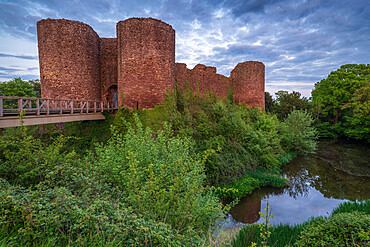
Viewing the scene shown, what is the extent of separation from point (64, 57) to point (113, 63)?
2.76 meters

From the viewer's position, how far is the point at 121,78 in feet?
29.8

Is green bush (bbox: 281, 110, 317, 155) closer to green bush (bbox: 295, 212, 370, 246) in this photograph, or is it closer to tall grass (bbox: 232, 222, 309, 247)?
tall grass (bbox: 232, 222, 309, 247)

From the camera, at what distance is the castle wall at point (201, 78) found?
13.2 meters

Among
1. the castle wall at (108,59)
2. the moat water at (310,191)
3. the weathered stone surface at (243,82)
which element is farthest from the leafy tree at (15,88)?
the moat water at (310,191)

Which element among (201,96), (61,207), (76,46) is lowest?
(61,207)

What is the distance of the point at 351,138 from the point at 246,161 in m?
20.0

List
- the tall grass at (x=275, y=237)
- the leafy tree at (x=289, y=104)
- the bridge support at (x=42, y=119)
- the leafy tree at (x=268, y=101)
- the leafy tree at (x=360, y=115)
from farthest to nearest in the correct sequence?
the leafy tree at (x=268, y=101) < the leafy tree at (x=289, y=104) < the leafy tree at (x=360, y=115) < the bridge support at (x=42, y=119) < the tall grass at (x=275, y=237)

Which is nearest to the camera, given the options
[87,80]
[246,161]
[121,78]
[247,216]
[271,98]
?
[247,216]

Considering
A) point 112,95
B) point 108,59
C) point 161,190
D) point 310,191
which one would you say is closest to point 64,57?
point 108,59

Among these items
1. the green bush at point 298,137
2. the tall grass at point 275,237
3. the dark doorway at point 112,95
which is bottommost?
the tall grass at point 275,237

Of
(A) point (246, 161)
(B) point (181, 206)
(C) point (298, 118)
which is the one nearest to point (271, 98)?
(C) point (298, 118)

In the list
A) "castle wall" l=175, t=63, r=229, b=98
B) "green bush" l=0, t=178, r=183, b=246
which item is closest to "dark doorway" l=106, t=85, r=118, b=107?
"castle wall" l=175, t=63, r=229, b=98

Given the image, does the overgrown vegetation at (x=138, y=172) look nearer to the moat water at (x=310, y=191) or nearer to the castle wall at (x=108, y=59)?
the moat water at (x=310, y=191)

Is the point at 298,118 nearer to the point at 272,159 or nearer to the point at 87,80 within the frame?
the point at 272,159
